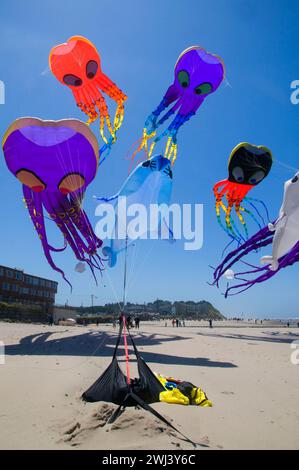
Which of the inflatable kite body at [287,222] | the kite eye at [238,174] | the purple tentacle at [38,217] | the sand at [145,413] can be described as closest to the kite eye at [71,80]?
the purple tentacle at [38,217]

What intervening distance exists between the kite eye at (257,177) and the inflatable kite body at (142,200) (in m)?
6.93

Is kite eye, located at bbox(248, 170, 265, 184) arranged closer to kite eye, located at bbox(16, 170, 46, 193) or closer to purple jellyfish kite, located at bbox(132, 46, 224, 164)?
purple jellyfish kite, located at bbox(132, 46, 224, 164)

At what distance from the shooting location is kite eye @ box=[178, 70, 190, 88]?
14745 millimetres

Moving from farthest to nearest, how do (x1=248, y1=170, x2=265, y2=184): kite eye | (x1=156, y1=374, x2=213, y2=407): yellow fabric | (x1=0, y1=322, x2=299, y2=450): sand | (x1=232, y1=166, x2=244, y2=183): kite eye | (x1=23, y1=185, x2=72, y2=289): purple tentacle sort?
(x1=248, y1=170, x2=265, y2=184): kite eye
(x1=232, y1=166, x2=244, y2=183): kite eye
(x1=23, y1=185, x2=72, y2=289): purple tentacle
(x1=156, y1=374, x2=213, y2=407): yellow fabric
(x1=0, y1=322, x2=299, y2=450): sand

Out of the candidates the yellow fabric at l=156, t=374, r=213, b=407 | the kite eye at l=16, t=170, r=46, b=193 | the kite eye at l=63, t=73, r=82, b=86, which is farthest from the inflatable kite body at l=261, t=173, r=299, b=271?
the kite eye at l=63, t=73, r=82, b=86

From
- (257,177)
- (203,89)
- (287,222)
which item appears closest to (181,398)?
(287,222)

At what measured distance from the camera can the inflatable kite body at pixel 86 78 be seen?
45.4 feet

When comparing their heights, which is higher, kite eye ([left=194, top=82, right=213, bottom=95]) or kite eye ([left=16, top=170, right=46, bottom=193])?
kite eye ([left=194, top=82, right=213, bottom=95])

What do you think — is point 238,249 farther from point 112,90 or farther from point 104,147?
point 112,90

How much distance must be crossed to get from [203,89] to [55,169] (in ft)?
27.4

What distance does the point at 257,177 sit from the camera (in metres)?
19.8

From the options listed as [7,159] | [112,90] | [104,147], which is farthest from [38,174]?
[112,90]

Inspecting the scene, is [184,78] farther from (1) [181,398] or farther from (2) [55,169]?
(1) [181,398]

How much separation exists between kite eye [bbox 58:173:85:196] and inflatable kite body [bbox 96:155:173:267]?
202cm
